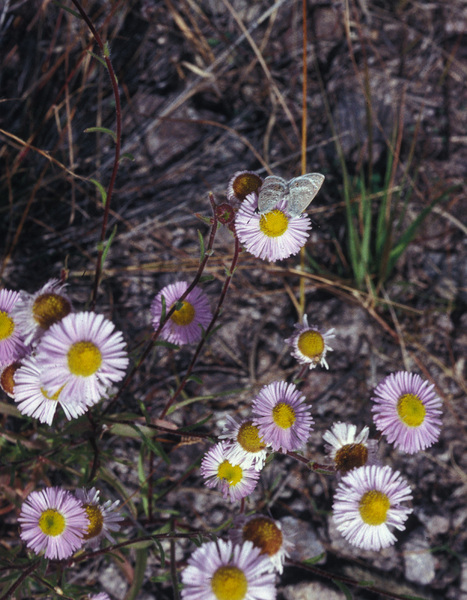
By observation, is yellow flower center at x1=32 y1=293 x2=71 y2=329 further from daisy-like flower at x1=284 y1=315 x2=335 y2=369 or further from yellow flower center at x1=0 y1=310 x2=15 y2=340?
daisy-like flower at x1=284 y1=315 x2=335 y2=369

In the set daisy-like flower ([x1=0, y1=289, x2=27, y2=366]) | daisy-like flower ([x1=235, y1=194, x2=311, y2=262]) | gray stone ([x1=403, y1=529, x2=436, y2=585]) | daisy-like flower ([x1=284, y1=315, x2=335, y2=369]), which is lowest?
daisy-like flower ([x1=0, y1=289, x2=27, y2=366])

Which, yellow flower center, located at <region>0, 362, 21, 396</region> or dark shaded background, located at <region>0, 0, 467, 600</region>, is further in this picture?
dark shaded background, located at <region>0, 0, 467, 600</region>

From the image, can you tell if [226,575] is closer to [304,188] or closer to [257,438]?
[257,438]

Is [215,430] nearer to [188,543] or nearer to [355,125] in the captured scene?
[188,543]

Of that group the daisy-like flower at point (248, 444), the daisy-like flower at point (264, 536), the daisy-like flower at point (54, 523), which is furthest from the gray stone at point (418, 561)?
the daisy-like flower at point (54, 523)

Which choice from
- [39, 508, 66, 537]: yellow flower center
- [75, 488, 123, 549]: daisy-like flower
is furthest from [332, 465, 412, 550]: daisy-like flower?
[39, 508, 66, 537]: yellow flower center

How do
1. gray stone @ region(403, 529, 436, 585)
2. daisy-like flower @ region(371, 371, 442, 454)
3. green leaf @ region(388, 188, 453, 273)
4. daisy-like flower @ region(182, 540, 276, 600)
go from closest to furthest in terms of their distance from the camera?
daisy-like flower @ region(182, 540, 276, 600) < daisy-like flower @ region(371, 371, 442, 454) < gray stone @ region(403, 529, 436, 585) < green leaf @ region(388, 188, 453, 273)

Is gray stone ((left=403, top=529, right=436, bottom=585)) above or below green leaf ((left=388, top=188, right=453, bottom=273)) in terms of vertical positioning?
below

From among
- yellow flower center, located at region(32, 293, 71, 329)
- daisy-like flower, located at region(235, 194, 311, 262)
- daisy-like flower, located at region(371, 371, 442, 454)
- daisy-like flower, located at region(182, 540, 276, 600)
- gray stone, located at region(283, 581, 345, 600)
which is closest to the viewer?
daisy-like flower, located at region(182, 540, 276, 600)
